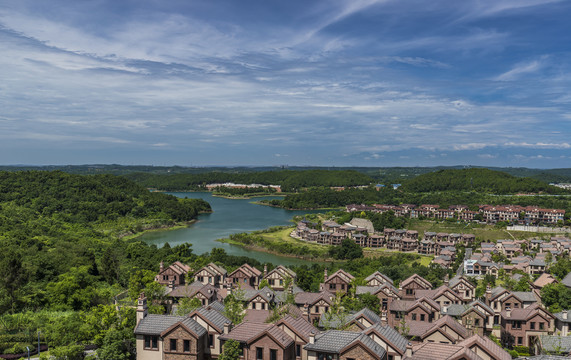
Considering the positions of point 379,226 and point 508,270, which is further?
point 379,226

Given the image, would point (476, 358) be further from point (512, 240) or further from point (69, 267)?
point (512, 240)

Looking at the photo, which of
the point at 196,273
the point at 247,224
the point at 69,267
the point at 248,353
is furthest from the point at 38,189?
the point at 248,353

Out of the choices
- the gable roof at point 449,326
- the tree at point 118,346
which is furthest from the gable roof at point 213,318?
the gable roof at point 449,326

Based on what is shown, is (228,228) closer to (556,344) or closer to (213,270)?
(213,270)

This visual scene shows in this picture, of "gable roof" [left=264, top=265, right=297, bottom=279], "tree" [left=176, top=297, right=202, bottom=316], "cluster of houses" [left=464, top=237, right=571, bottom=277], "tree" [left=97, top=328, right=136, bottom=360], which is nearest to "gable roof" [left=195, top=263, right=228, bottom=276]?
"gable roof" [left=264, top=265, right=297, bottom=279]

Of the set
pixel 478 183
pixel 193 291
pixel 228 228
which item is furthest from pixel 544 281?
pixel 478 183
